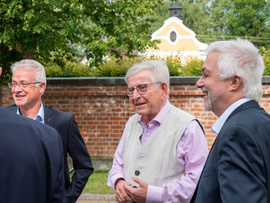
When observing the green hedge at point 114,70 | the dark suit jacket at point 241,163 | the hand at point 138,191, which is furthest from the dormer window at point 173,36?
the dark suit jacket at point 241,163

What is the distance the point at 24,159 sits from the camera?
143cm

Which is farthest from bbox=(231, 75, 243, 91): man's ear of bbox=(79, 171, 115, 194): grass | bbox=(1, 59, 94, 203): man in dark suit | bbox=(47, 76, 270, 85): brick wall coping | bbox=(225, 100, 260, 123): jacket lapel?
bbox=(47, 76, 270, 85): brick wall coping

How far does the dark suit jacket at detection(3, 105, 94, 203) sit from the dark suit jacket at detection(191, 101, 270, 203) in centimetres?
171

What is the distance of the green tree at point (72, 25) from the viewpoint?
7164 millimetres

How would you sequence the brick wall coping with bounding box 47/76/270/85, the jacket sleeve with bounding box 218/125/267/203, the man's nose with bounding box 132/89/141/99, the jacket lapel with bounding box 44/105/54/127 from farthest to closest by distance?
the brick wall coping with bounding box 47/76/270/85 < the jacket lapel with bounding box 44/105/54/127 < the man's nose with bounding box 132/89/141/99 < the jacket sleeve with bounding box 218/125/267/203

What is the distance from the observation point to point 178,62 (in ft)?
34.5

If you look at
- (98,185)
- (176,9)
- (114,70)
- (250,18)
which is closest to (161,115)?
(98,185)

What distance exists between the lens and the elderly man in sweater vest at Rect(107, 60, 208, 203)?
2.92 metres

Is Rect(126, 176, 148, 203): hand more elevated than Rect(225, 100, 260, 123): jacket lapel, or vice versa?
Rect(225, 100, 260, 123): jacket lapel

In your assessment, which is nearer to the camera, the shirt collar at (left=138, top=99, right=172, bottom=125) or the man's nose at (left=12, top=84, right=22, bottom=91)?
the shirt collar at (left=138, top=99, right=172, bottom=125)

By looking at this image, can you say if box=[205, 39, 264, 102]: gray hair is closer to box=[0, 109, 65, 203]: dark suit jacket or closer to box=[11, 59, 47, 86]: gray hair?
box=[0, 109, 65, 203]: dark suit jacket

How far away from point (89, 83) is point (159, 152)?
7.20 m

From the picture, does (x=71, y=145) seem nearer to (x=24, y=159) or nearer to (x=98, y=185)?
(x=24, y=159)

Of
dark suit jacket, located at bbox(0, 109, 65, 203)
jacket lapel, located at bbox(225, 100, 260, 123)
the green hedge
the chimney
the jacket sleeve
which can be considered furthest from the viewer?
the chimney
